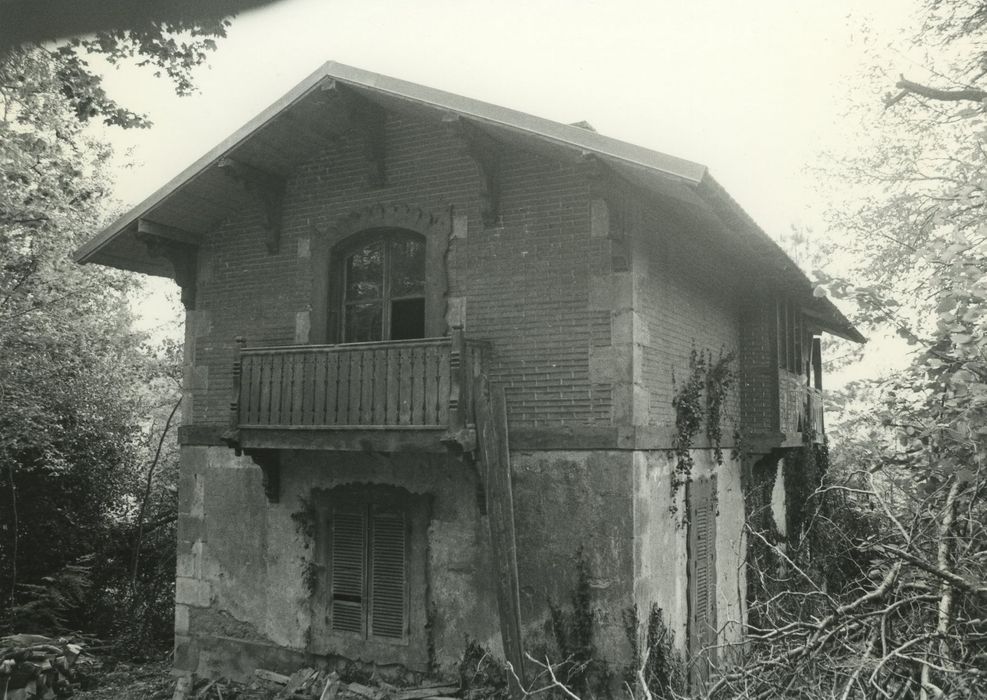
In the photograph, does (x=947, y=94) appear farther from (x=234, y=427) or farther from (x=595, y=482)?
(x=234, y=427)

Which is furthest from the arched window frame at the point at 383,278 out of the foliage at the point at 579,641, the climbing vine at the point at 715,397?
the climbing vine at the point at 715,397

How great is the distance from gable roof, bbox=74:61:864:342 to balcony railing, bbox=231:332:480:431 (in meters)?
2.15

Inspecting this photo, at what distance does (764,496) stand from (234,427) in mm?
8022

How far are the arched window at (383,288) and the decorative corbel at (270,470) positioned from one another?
1643mm

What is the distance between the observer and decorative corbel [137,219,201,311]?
1028 centimetres

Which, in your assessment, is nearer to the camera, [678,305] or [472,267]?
[472,267]

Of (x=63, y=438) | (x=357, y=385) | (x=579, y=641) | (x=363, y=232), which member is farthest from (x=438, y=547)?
(x=63, y=438)

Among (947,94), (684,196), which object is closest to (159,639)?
(684,196)

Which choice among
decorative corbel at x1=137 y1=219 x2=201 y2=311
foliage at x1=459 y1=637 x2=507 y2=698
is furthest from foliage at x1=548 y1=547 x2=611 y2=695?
decorative corbel at x1=137 y1=219 x2=201 y2=311

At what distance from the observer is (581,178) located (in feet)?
27.8

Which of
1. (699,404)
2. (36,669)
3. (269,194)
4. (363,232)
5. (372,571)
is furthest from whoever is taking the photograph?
(36,669)

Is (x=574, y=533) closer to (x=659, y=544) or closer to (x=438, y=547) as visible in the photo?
(x=659, y=544)

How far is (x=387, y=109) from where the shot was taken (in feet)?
31.3

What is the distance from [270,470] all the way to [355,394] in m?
1.94
